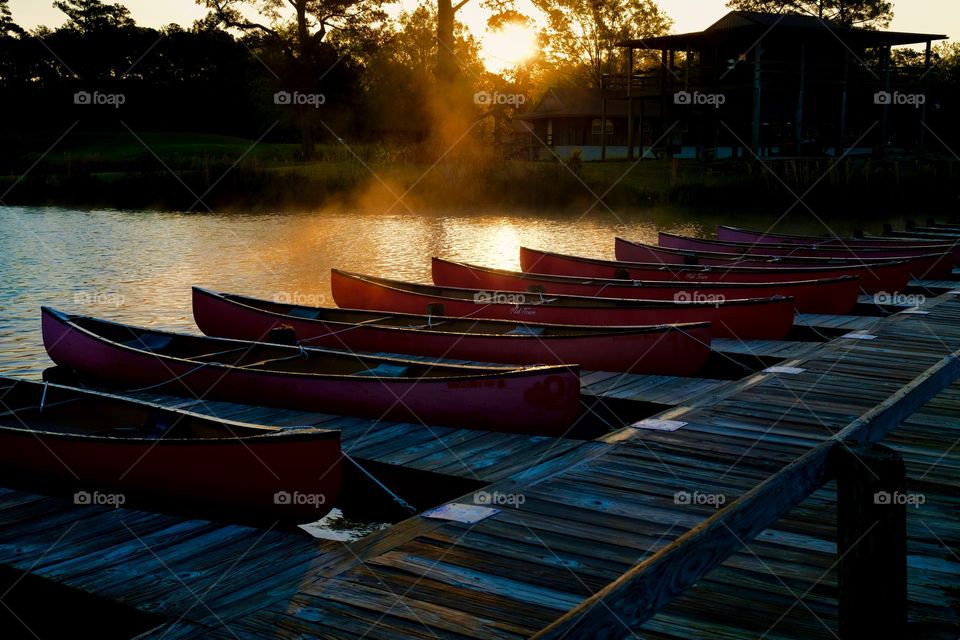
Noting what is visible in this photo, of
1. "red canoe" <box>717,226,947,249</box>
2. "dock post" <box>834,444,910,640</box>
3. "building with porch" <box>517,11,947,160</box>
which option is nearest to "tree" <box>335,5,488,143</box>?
"building with porch" <box>517,11,947,160</box>

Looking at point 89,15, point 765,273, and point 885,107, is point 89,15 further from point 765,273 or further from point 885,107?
point 765,273

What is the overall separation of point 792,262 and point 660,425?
12869 millimetres

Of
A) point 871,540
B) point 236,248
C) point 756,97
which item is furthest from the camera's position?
point 756,97

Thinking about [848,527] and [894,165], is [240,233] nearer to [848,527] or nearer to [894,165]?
[894,165]

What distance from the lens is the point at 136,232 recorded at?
35062 millimetres

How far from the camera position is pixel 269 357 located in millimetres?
11922

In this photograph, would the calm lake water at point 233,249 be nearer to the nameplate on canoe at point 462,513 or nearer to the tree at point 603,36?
the nameplate on canoe at point 462,513

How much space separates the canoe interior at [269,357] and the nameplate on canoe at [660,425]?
1.55 metres

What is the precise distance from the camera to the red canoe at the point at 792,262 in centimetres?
1856

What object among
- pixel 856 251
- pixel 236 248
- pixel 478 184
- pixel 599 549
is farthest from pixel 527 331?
pixel 478 184

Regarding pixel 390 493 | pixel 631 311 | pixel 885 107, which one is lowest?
pixel 390 493

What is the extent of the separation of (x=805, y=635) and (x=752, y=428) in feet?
13.0

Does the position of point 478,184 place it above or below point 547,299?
above

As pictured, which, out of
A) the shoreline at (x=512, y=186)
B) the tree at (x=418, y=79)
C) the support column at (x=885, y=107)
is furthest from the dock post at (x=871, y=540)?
the support column at (x=885, y=107)
